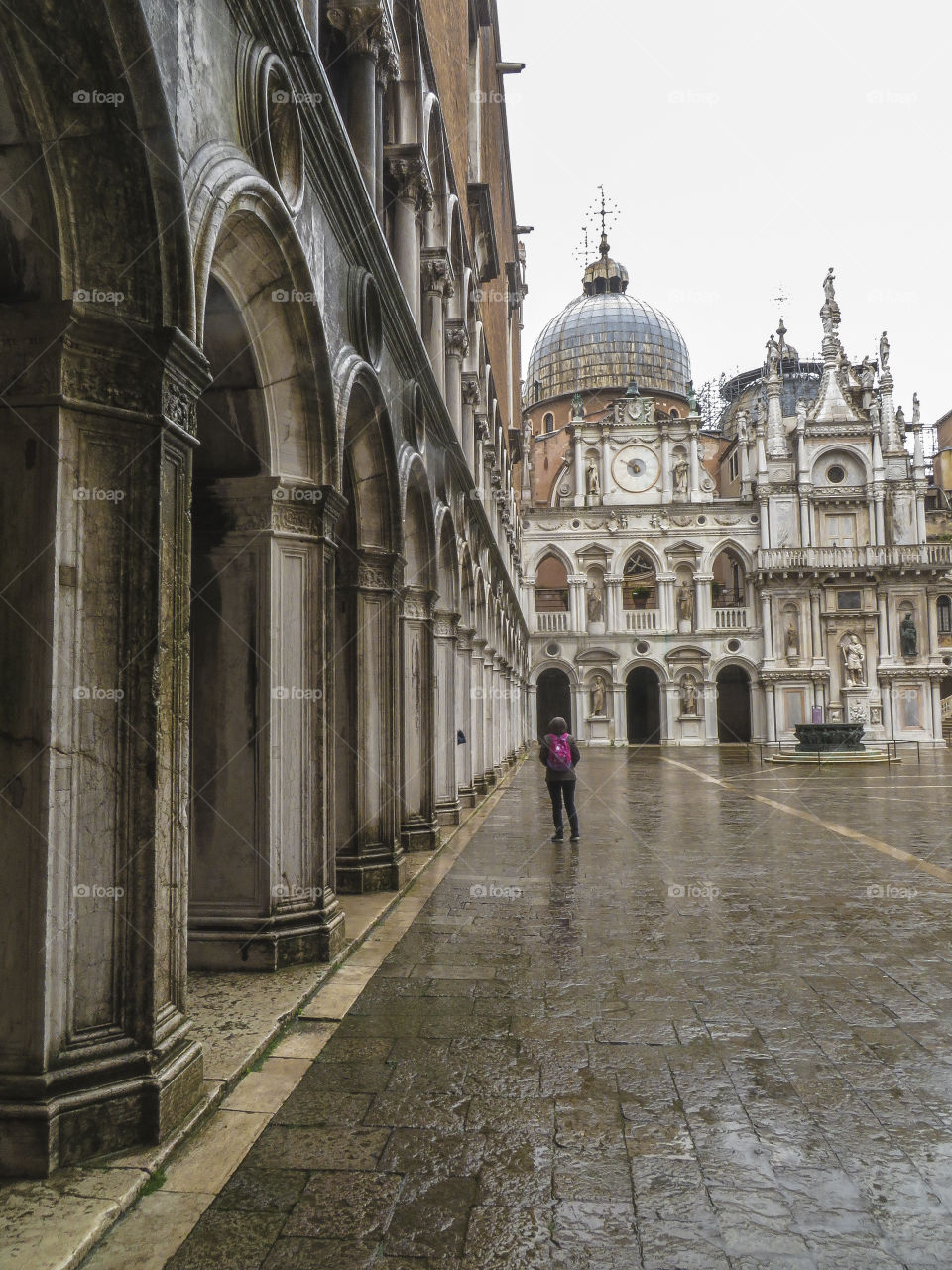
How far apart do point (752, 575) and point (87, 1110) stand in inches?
1629

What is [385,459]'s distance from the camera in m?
8.55

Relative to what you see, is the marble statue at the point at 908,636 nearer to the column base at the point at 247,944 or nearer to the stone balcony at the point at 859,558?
the stone balcony at the point at 859,558

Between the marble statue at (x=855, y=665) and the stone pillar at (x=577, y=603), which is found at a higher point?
the stone pillar at (x=577, y=603)

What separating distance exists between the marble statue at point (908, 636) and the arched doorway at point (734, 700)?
258 inches

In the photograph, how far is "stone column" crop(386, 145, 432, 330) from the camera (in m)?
10.2

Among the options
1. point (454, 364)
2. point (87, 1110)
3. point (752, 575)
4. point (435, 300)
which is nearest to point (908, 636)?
point (752, 575)

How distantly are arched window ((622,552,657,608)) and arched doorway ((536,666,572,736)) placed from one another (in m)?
4.30

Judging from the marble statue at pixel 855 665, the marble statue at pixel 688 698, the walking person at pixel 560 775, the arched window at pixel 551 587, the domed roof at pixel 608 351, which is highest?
the domed roof at pixel 608 351

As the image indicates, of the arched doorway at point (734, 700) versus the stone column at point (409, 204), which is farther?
the arched doorway at point (734, 700)

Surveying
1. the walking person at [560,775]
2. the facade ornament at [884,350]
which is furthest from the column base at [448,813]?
the facade ornament at [884,350]

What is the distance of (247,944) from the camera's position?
18.3 ft

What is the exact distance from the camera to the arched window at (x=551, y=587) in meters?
46.2

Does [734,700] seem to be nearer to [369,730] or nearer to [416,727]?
[416,727]

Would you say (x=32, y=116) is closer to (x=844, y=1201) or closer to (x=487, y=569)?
(x=844, y=1201)
